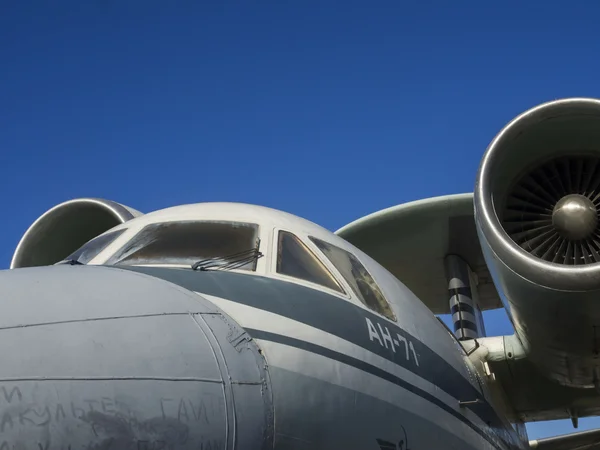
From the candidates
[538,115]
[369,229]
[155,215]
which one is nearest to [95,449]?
[155,215]

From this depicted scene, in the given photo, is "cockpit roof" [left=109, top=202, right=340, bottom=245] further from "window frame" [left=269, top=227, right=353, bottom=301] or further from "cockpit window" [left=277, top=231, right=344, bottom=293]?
"cockpit window" [left=277, top=231, right=344, bottom=293]

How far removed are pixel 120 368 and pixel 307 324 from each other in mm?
1448

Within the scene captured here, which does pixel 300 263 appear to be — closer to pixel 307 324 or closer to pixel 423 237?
pixel 307 324

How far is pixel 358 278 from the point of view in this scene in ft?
16.5

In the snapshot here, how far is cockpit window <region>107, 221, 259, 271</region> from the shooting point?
451cm

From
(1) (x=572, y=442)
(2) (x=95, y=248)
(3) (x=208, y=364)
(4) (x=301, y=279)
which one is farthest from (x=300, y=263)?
(1) (x=572, y=442)

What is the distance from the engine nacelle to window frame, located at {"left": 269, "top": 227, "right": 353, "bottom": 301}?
4.71 metres

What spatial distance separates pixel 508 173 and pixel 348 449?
4.85 meters

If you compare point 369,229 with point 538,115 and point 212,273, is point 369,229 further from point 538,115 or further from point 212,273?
point 212,273

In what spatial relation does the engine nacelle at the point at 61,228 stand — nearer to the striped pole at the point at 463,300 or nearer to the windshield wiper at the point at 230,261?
the striped pole at the point at 463,300

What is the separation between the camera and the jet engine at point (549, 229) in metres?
6.64

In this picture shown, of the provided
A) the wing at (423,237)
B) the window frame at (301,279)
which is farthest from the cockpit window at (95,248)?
the wing at (423,237)

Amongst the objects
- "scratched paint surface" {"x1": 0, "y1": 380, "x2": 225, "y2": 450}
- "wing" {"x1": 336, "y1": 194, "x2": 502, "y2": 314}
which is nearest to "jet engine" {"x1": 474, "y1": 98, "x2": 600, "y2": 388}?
"wing" {"x1": 336, "y1": 194, "x2": 502, "y2": 314}

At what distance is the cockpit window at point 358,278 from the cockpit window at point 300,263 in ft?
0.58
